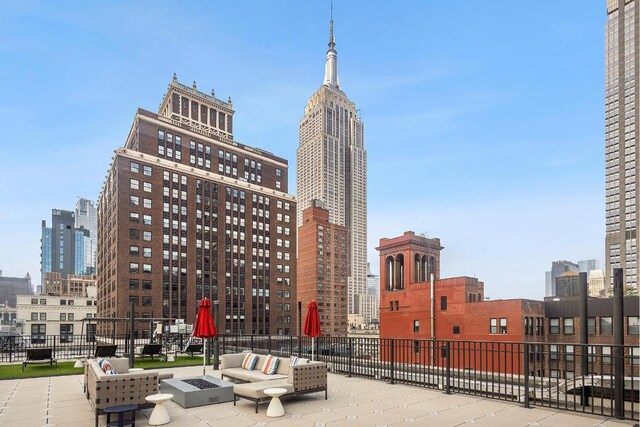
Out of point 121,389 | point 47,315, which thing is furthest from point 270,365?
point 47,315

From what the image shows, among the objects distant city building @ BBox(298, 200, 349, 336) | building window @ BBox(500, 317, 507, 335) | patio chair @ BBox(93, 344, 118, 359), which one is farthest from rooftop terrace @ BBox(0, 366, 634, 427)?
distant city building @ BBox(298, 200, 349, 336)

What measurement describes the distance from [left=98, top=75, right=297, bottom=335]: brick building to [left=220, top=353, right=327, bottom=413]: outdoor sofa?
54.1 metres

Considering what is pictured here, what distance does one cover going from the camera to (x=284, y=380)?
9.91 metres

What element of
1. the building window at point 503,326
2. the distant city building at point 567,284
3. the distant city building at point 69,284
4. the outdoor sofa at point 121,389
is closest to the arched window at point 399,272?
the building window at point 503,326

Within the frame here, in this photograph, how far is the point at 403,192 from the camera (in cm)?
5762

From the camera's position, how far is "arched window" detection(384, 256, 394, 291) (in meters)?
60.6

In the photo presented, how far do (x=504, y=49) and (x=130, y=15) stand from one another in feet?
62.4

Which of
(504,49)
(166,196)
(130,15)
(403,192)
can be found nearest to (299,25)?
(130,15)

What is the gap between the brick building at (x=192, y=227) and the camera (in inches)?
2376

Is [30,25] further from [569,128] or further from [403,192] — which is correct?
[403,192]

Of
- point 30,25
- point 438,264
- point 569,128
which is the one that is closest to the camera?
point 30,25

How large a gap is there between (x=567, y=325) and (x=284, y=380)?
43.5 m

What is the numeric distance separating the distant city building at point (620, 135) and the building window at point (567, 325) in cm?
7619

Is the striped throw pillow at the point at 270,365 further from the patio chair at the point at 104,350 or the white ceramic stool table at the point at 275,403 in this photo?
the patio chair at the point at 104,350
